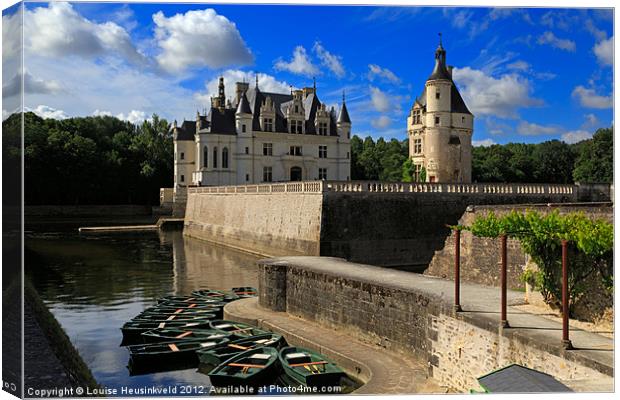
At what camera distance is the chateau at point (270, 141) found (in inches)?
1987

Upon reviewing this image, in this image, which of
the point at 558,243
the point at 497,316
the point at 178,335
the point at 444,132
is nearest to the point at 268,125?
the point at 444,132

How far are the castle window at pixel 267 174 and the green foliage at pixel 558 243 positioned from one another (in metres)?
41.9

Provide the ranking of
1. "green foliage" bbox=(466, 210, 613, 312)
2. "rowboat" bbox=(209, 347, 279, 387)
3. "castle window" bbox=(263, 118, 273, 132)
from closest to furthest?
"green foliage" bbox=(466, 210, 613, 312) < "rowboat" bbox=(209, 347, 279, 387) < "castle window" bbox=(263, 118, 273, 132)

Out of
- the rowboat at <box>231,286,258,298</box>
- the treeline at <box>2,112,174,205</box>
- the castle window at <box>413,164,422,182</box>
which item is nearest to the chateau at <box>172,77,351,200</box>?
the treeline at <box>2,112,174,205</box>

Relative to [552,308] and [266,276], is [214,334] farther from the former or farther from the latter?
[552,308]

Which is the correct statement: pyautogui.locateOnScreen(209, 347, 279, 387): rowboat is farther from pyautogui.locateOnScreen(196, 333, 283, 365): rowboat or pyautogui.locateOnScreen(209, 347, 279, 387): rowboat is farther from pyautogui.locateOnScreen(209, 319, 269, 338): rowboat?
pyautogui.locateOnScreen(209, 319, 269, 338): rowboat

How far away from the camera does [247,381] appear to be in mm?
10102

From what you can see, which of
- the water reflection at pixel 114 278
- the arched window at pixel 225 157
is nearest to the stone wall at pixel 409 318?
the water reflection at pixel 114 278

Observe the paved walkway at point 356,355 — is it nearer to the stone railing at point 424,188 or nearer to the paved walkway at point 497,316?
the paved walkway at point 497,316

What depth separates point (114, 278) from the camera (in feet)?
77.9

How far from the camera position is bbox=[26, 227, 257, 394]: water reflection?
12.7 metres

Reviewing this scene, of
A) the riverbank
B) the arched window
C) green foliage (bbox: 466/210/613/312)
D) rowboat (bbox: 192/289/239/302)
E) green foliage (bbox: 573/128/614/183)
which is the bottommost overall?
rowboat (bbox: 192/289/239/302)

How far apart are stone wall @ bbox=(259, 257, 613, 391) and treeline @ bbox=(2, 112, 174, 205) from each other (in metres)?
27.5

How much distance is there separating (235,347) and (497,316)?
17.3ft
